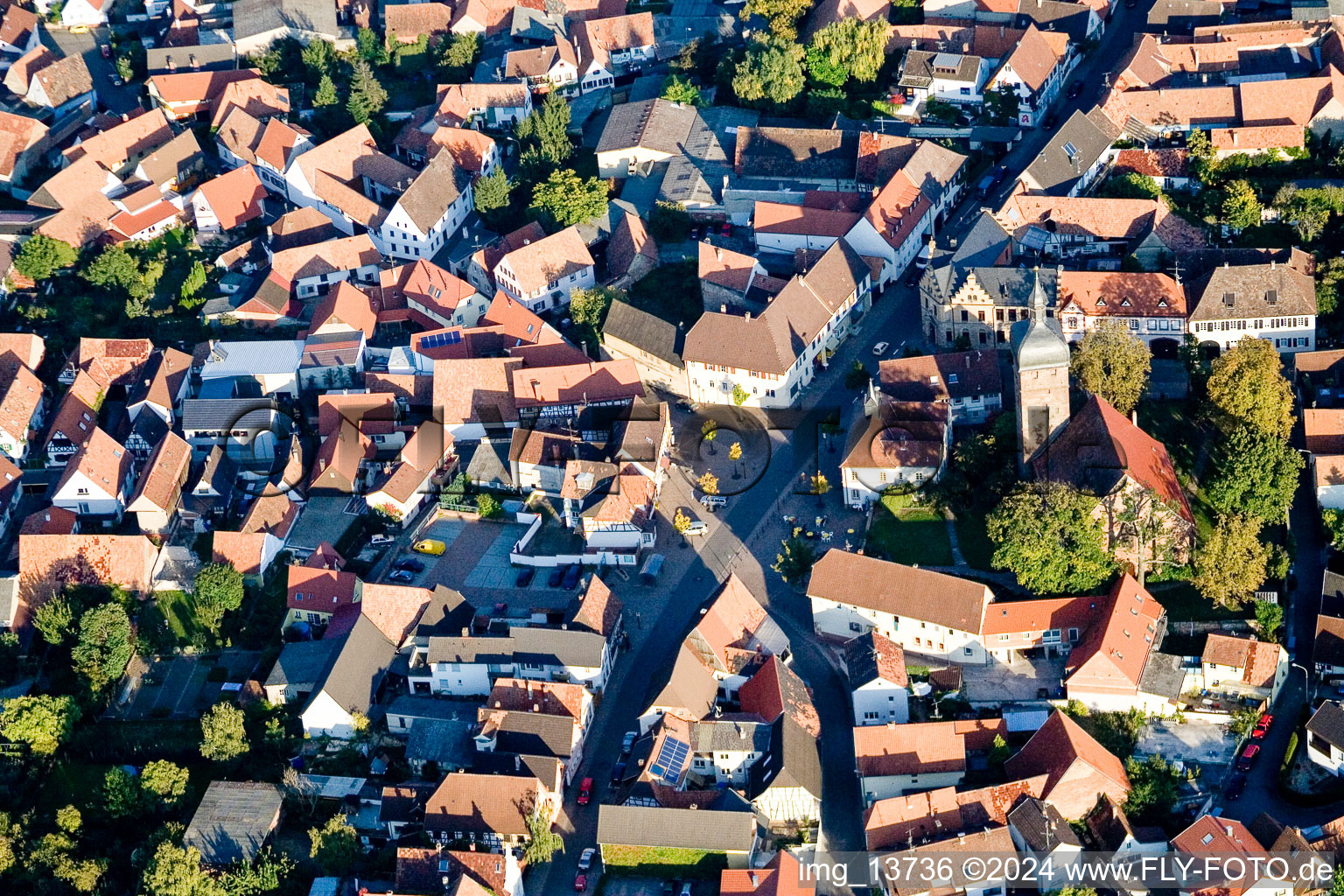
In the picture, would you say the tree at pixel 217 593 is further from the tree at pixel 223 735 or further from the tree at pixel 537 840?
the tree at pixel 537 840

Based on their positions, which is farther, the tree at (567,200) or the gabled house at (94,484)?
the tree at (567,200)

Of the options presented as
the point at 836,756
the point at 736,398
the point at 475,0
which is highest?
the point at 475,0

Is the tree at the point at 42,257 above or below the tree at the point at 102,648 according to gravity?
above

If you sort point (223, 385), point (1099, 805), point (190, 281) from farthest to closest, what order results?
point (190, 281)
point (223, 385)
point (1099, 805)

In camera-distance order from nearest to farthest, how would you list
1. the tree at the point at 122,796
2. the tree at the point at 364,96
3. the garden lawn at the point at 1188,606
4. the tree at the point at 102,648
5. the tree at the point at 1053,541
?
the tree at the point at 122,796, the tree at the point at 1053,541, the garden lawn at the point at 1188,606, the tree at the point at 102,648, the tree at the point at 364,96

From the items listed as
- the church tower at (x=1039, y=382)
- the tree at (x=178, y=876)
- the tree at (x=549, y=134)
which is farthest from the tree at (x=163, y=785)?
the tree at (x=549, y=134)

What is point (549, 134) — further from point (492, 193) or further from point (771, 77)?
point (771, 77)

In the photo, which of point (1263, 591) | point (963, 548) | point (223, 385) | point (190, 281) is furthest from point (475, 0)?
point (1263, 591)

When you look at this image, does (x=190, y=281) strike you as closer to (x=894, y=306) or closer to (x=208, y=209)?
(x=208, y=209)
